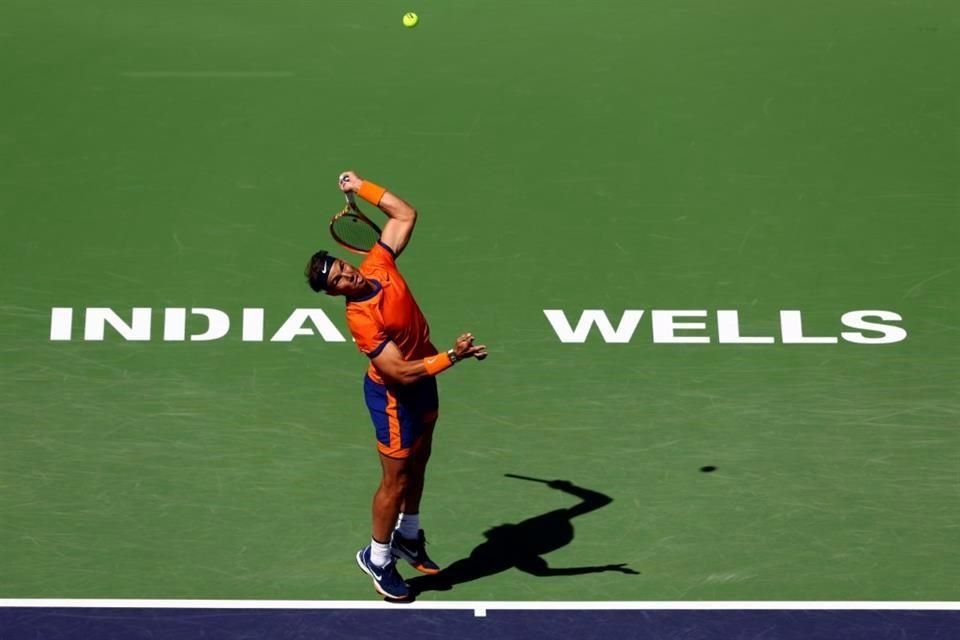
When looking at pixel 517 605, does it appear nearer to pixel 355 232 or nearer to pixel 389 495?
pixel 389 495

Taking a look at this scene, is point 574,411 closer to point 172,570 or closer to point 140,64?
point 172,570

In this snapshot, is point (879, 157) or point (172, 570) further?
point (879, 157)

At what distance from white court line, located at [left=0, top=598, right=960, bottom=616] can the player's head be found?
2.20m

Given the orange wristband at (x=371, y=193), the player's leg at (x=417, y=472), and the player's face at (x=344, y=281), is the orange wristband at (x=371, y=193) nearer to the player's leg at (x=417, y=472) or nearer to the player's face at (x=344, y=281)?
the player's face at (x=344, y=281)

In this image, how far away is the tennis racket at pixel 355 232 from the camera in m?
14.3

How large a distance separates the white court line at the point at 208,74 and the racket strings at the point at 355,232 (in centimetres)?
487

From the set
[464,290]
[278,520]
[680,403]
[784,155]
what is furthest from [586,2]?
[278,520]

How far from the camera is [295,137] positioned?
1825cm

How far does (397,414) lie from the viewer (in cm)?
1352

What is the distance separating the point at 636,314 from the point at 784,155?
2.51m

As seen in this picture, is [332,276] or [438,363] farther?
[332,276]

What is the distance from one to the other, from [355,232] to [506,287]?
2.78 meters

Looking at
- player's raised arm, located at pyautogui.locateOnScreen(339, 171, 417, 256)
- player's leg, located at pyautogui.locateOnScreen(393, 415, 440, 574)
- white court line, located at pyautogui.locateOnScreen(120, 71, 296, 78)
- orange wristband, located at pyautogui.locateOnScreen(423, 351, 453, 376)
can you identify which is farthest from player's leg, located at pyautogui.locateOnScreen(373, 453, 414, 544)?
white court line, located at pyautogui.locateOnScreen(120, 71, 296, 78)
